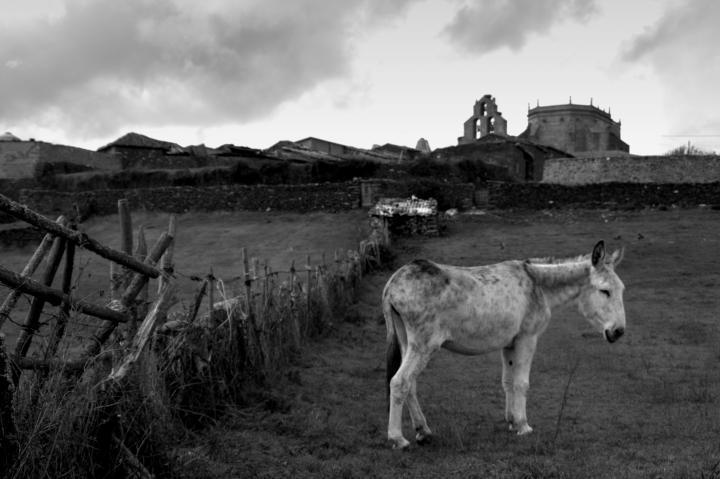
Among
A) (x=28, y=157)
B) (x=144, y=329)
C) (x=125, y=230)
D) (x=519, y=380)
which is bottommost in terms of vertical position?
(x=519, y=380)

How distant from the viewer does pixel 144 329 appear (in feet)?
19.3

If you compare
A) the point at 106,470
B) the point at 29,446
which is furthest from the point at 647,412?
the point at 29,446

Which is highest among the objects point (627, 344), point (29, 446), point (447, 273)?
point (447, 273)

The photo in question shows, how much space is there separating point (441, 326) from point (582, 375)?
4.20 meters

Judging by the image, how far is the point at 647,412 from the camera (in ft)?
28.3

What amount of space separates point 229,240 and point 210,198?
6.50 metres

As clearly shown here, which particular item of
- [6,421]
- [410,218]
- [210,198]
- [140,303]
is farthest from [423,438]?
[210,198]

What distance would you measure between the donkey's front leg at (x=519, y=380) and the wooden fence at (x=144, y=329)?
303cm

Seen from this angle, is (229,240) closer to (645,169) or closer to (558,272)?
(645,169)

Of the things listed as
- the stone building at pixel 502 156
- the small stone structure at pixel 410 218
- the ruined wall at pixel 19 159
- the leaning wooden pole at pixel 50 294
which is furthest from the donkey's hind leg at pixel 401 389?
the ruined wall at pixel 19 159

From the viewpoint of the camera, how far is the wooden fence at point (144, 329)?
16.5ft

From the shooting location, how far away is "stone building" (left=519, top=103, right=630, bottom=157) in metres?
72.6

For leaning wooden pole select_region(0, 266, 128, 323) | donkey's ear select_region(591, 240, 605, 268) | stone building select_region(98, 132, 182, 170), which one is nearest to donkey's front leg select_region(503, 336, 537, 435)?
donkey's ear select_region(591, 240, 605, 268)

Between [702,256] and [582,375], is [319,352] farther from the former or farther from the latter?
[702,256]
